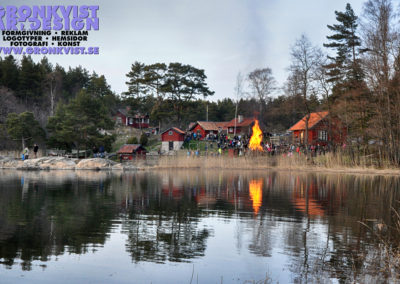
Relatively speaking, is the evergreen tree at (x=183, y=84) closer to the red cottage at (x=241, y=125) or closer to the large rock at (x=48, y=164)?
the red cottage at (x=241, y=125)

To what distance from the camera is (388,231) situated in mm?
11336

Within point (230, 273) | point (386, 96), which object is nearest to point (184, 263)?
point (230, 273)

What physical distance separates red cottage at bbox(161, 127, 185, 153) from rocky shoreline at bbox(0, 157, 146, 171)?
2583cm

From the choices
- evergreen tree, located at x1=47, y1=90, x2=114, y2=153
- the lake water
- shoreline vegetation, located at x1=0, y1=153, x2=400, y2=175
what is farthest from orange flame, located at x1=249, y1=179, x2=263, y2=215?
evergreen tree, located at x1=47, y1=90, x2=114, y2=153

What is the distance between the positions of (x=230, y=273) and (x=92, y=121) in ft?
164

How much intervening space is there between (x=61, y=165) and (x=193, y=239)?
36.1 metres

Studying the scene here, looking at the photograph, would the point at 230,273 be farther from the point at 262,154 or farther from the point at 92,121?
the point at 92,121

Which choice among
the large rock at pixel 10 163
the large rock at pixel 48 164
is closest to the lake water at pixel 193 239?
the large rock at pixel 48 164

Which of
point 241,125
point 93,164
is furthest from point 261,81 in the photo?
point 93,164

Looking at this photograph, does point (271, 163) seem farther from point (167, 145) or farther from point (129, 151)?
point (167, 145)

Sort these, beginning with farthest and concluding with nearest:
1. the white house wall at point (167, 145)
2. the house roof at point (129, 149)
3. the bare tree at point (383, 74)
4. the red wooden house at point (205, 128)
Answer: the red wooden house at point (205, 128), the white house wall at point (167, 145), the house roof at point (129, 149), the bare tree at point (383, 74)

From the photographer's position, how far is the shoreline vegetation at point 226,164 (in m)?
37.3

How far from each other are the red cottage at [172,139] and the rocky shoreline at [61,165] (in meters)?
25.8

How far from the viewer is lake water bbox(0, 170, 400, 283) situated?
786cm
